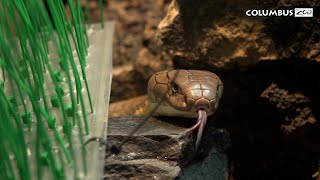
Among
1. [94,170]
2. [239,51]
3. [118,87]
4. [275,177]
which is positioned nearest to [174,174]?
[94,170]

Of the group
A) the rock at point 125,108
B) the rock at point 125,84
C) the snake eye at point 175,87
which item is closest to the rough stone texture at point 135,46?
the rock at point 125,84

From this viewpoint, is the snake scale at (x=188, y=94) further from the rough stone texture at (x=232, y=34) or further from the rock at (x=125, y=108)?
the rock at (x=125, y=108)

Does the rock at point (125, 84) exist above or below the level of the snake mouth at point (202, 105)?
below

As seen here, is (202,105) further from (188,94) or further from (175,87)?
(175,87)

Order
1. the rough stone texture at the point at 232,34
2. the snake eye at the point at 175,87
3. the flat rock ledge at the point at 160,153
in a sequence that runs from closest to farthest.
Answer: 1. the flat rock ledge at the point at 160,153
2. the snake eye at the point at 175,87
3. the rough stone texture at the point at 232,34

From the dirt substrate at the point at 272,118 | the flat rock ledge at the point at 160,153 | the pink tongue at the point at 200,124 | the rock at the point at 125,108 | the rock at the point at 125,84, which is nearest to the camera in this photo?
the flat rock ledge at the point at 160,153

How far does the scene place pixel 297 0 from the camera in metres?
2.05

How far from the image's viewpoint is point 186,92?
1.97 m

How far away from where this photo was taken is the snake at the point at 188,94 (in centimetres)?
193

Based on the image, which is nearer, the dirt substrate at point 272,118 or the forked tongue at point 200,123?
the forked tongue at point 200,123

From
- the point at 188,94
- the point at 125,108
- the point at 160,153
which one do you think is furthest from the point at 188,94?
the point at 125,108

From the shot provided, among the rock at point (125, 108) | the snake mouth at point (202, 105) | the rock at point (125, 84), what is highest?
the snake mouth at point (202, 105)

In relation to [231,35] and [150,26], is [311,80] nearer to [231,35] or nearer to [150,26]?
[231,35]

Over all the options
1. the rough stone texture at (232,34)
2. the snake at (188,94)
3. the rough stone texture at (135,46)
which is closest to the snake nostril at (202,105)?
the snake at (188,94)
